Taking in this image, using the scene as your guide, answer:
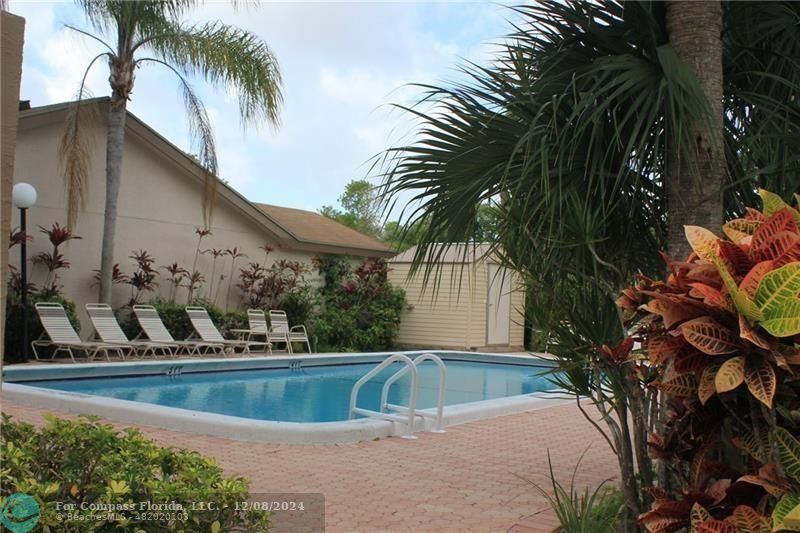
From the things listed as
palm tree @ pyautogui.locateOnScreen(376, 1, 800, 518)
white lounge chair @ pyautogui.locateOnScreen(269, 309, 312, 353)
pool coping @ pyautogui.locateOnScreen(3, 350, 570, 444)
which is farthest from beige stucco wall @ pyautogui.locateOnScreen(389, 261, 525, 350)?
palm tree @ pyautogui.locateOnScreen(376, 1, 800, 518)

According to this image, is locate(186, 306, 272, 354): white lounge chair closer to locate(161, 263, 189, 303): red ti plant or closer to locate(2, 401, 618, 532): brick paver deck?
locate(161, 263, 189, 303): red ti plant

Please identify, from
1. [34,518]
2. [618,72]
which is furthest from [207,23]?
[34,518]

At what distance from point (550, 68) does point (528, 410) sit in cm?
655

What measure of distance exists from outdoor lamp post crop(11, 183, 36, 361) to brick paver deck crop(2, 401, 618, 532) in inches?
200

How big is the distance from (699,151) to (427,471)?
3395 mm

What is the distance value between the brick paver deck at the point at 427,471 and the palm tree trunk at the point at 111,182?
22.1ft

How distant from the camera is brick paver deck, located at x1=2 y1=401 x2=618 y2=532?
460 cm

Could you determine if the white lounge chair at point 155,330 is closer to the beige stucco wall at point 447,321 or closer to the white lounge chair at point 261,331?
the white lounge chair at point 261,331

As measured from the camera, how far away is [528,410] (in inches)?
391

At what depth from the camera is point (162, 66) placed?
15523 mm

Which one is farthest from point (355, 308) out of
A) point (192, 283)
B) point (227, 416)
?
point (227, 416)

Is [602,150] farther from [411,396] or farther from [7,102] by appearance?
[411,396]

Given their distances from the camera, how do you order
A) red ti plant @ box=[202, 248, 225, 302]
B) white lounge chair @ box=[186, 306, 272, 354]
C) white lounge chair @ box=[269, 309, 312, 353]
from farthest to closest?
red ti plant @ box=[202, 248, 225, 302] → white lounge chair @ box=[269, 309, 312, 353] → white lounge chair @ box=[186, 306, 272, 354]

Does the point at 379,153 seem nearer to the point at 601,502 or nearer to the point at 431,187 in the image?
the point at 431,187
